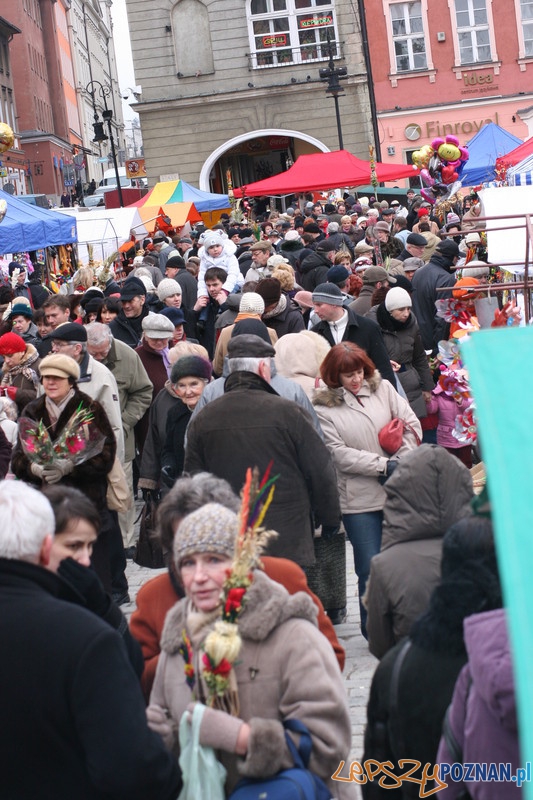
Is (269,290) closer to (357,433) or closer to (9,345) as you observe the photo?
(9,345)

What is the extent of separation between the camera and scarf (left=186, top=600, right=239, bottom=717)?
10.8 feet

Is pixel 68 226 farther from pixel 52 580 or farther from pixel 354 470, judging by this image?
pixel 52 580

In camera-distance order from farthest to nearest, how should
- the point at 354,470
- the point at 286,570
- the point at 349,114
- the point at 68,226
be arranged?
the point at 349,114 → the point at 68,226 → the point at 354,470 → the point at 286,570

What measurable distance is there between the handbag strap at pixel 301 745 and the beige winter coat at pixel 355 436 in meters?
2.96

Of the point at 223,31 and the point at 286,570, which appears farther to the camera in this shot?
the point at 223,31

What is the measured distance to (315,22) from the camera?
4209 cm

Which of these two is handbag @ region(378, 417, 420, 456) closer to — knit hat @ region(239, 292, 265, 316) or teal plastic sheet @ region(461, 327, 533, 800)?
knit hat @ region(239, 292, 265, 316)

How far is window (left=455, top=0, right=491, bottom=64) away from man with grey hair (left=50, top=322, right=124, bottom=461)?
120 feet

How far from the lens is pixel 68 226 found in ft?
63.4

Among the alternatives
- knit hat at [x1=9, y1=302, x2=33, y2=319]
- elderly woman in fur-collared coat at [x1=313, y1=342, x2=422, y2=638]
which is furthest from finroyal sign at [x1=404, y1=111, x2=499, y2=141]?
elderly woman in fur-collared coat at [x1=313, y1=342, x2=422, y2=638]

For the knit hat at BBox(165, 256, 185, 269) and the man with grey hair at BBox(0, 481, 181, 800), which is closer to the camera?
the man with grey hair at BBox(0, 481, 181, 800)

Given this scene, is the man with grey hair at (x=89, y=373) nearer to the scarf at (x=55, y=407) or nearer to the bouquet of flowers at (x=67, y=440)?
the scarf at (x=55, y=407)

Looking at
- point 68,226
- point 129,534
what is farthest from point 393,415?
point 68,226

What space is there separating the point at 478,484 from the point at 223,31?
3935 centimetres
